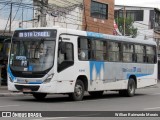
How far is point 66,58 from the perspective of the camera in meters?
19.1

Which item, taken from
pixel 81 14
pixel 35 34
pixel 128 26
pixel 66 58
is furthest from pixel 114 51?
pixel 128 26

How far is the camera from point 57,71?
730 inches

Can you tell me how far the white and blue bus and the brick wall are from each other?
16.3 metres

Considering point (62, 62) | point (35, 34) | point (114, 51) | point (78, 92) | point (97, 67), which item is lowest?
point (78, 92)

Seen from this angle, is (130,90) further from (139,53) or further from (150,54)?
(150,54)

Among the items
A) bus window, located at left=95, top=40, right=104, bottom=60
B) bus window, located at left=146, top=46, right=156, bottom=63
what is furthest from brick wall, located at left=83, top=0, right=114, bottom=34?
bus window, located at left=95, top=40, right=104, bottom=60

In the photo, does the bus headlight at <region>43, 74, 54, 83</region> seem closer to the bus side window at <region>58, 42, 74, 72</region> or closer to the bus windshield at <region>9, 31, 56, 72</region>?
the bus windshield at <region>9, 31, 56, 72</region>

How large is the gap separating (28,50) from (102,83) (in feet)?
15.0

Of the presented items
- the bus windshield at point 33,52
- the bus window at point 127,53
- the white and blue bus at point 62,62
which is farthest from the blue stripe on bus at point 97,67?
the bus windshield at point 33,52

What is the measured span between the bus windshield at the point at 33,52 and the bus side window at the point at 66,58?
17.9 inches

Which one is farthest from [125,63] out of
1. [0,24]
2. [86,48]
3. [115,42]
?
[0,24]

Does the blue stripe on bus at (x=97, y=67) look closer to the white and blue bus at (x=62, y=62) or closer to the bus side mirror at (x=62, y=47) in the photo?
the white and blue bus at (x=62, y=62)

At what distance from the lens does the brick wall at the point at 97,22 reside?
39500mm

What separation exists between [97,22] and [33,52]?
2341 centimetres
